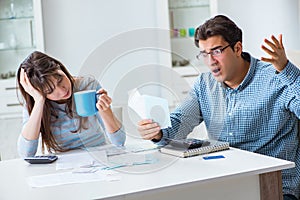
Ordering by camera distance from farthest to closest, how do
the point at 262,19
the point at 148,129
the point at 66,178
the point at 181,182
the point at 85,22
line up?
the point at 262,19 → the point at 85,22 → the point at 148,129 → the point at 66,178 → the point at 181,182

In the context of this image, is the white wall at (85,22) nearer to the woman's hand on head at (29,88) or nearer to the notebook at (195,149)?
the woman's hand on head at (29,88)

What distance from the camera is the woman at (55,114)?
76.2 inches

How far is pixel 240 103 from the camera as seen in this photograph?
1.90 meters

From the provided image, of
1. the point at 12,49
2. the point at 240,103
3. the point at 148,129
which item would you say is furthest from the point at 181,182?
the point at 12,49

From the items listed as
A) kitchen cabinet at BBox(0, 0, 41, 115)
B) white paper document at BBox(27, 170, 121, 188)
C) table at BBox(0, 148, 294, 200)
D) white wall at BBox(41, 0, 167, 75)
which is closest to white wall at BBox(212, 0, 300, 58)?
white wall at BBox(41, 0, 167, 75)

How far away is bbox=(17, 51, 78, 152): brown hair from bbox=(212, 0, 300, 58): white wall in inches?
98.2

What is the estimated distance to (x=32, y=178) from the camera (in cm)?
158

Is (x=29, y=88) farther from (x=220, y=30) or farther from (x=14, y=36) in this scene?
(x=14, y=36)

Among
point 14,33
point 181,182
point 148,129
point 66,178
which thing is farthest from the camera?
point 14,33

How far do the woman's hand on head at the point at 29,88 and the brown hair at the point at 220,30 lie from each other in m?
0.67

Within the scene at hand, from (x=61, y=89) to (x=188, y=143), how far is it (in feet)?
1.79

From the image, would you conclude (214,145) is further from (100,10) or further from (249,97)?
(100,10)

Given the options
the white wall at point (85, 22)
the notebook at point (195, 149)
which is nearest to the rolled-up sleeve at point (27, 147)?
the notebook at point (195, 149)

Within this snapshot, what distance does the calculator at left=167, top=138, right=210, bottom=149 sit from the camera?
177 cm
